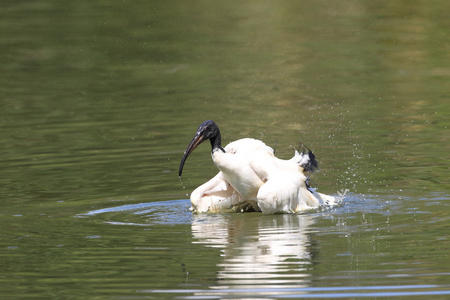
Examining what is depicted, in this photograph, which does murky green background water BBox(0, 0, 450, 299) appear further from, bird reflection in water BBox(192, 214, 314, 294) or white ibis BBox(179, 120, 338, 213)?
white ibis BBox(179, 120, 338, 213)

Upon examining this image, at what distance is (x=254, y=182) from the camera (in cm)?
1160

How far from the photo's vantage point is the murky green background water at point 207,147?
9.09m

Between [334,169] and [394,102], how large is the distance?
4.84 m

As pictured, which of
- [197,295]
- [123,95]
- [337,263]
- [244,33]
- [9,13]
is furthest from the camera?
[9,13]

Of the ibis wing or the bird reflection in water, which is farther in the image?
the ibis wing

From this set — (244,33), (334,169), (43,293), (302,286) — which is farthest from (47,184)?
(244,33)

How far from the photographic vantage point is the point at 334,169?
1362 centimetres

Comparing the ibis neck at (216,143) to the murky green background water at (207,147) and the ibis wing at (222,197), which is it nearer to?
the ibis wing at (222,197)

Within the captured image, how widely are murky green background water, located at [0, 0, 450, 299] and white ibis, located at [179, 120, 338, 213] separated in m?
0.20

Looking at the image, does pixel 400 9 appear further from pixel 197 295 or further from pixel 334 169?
pixel 197 295

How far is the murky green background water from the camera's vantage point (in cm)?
909

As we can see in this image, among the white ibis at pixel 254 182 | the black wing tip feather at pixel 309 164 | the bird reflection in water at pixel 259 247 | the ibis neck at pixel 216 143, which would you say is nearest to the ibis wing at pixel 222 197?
the white ibis at pixel 254 182

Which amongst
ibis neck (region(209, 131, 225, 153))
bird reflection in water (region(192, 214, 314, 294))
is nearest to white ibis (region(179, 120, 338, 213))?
ibis neck (region(209, 131, 225, 153))

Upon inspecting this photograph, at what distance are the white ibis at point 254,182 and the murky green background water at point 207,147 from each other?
20cm
